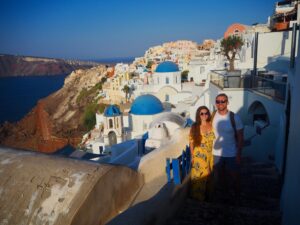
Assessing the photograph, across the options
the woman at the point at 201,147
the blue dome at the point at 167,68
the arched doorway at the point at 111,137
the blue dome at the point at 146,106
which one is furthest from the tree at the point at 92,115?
the woman at the point at 201,147

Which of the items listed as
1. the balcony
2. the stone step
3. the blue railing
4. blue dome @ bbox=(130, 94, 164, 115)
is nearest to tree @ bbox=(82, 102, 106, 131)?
blue dome @ bbox=(130, 94, 164, 115)

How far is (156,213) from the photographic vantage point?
2963mm

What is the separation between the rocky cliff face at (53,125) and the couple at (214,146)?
36240 millimetres

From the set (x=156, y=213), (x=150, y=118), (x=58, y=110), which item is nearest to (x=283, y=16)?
(x=150, y=118)

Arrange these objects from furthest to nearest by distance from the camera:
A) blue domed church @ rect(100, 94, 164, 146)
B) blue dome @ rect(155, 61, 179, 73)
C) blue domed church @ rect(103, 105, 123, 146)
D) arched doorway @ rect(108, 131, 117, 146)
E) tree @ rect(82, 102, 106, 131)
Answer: tree @ rect(82, 102, 106, 131) < blue dome @ rect(155, 61, 179, 73) < arched doorway @ rect(108, 131, 117, 146) < blue domed church @ rect(100, 94, 164, 146) < blue domed church @ rect(103, 105, 123, 146)

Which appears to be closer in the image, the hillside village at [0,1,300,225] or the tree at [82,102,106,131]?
the hillside village at [0,1,300,225]

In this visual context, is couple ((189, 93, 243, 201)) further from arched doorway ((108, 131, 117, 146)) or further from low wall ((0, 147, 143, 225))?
arched doorway ((108, 131, 117, 146))

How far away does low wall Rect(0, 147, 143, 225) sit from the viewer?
1.82 metres

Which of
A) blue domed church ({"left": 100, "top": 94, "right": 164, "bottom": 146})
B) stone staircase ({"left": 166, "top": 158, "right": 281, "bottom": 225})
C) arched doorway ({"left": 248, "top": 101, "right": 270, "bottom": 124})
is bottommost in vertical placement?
blue domed church ({"left": 100, "top": 94, "right": 164, "bottom": 146})

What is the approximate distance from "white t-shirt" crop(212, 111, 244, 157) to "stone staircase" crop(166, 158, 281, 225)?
2.79ft

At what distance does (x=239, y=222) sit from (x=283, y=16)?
84.5 ft

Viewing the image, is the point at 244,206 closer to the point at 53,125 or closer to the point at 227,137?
the point at 227,137

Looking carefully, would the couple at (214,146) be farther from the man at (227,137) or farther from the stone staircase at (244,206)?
the stone staircase at (244,206)

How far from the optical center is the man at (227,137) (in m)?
3.81
